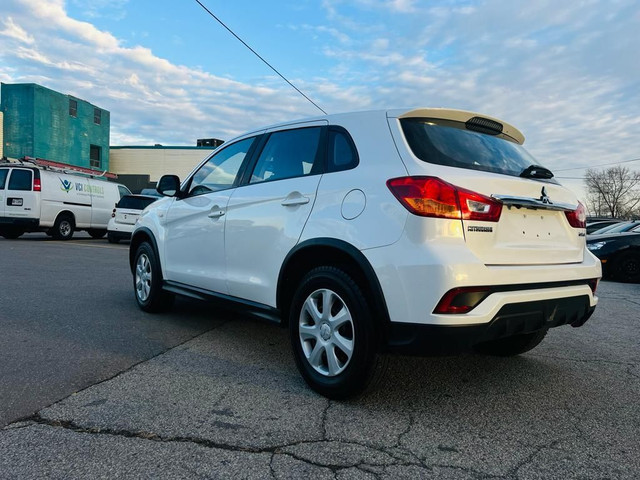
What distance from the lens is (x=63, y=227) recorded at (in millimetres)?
15188

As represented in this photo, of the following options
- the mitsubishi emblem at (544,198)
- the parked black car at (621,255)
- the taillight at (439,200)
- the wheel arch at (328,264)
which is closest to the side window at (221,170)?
the wheel arch at (328,264)

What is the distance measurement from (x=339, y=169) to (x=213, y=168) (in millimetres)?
1878

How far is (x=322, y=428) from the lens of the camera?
276 centimetres

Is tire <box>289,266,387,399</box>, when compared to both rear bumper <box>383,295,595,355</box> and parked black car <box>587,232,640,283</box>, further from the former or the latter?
parked black car <box>587,232,640,283</box>

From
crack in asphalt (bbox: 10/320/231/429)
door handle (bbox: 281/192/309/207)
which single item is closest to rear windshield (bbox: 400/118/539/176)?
door handle (bbox: 281/192/309/207)

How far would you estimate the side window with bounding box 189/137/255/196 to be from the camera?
4430 millimetres

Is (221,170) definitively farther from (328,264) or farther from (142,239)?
(328,264)

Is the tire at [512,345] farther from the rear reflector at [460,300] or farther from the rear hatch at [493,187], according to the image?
the rear reflector at [460,300]

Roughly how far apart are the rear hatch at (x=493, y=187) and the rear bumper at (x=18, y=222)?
13818 mm

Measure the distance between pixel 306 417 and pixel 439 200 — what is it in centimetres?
141

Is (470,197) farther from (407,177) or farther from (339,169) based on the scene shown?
(339,169)

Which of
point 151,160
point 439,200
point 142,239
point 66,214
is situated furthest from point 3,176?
point 151,160

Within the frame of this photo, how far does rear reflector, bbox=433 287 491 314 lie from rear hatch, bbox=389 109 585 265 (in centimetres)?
21

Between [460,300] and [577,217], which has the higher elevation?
[577,217]
